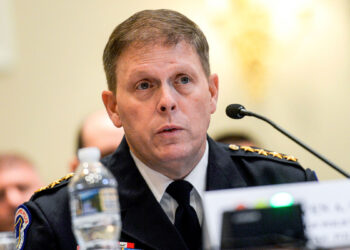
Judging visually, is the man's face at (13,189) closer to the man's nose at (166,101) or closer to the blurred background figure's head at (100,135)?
the blurred background figure's head at (100,135)

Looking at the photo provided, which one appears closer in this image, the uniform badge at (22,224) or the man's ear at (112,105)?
the uniform badge at (22,224)

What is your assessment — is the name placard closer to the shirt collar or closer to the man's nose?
the man's nose

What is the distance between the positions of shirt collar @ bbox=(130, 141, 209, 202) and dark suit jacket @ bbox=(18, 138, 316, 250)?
0.9 inches

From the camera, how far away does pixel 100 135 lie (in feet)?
12.1

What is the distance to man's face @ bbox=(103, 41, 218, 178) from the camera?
2.22m

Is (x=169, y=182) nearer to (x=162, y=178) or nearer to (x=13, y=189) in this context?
(x=162, y=178)

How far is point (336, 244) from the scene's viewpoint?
1519mm

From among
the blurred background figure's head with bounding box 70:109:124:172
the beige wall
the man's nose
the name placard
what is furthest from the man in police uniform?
the beige wall

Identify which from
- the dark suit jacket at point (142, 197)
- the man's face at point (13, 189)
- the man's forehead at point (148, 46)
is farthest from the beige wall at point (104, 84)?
the man's forehead at point (148, 46)

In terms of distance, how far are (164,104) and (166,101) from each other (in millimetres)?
12

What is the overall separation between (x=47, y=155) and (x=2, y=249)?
3.16m

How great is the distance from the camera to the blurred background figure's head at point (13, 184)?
13.0 ft

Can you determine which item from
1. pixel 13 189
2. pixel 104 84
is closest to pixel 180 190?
pixel 13 189

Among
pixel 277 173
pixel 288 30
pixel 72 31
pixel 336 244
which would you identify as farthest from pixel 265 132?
pixel 336 244
